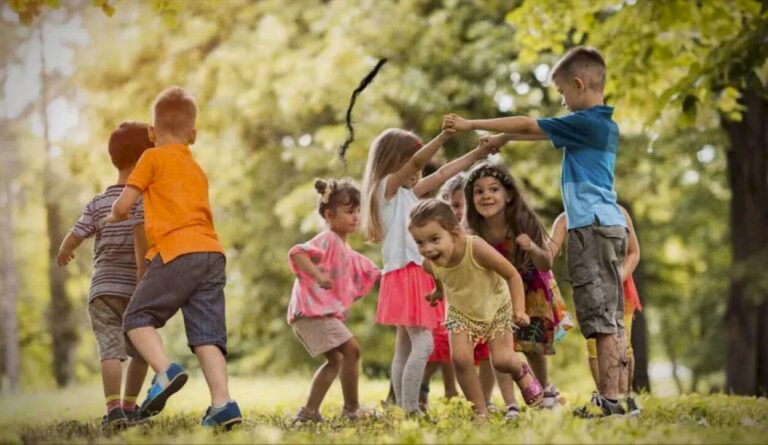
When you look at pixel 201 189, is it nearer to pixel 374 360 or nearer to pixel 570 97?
pixel 570 97

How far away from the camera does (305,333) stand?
23.2 feet

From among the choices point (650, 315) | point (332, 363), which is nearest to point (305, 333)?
point (332, 363)

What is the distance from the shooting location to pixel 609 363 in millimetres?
6145

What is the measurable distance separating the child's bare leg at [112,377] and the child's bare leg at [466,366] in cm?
206

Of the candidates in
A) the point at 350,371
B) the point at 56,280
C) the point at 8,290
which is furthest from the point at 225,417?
the point at 8,290

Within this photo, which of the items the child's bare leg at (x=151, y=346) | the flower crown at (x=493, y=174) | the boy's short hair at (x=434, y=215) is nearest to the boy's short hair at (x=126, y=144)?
the child's bare leg at (x=151, y=346)

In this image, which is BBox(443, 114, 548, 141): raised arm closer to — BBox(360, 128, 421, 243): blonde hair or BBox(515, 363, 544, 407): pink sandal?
BBox(360, 128, 421, 243): blonde hair

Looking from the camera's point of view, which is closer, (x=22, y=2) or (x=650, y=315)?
(x=22, y=2)

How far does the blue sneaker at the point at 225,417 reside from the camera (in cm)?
575

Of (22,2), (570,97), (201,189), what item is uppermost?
(22,2)

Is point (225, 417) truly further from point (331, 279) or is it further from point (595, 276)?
point (595, 276)

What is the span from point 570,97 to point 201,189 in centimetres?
216

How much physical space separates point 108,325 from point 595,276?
3.00 metres

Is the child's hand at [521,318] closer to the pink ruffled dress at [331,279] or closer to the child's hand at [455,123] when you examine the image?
the child's hand at [455,123]
